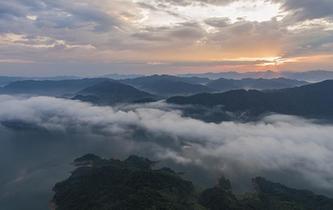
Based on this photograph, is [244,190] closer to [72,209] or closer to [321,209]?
[321,209]

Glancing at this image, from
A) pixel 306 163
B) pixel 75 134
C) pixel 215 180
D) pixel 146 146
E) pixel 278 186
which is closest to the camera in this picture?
pixel 278 186

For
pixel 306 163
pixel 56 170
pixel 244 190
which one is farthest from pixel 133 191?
pixel 306 163

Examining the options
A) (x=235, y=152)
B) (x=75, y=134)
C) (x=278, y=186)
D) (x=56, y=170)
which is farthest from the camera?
(x=75, y=134)

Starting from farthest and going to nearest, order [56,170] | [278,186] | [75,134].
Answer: [75,134] < [56,170] < [278,186]

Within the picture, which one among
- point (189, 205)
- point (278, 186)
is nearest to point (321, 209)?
point (278, 186)

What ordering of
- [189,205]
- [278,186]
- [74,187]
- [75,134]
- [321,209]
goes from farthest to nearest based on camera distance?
1. [75,134]
2. [278,186]
3. [74,187]
4. [321,209]
5. [189,205]

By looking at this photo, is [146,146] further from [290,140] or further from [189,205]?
[189,205]

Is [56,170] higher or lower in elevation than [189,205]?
lower

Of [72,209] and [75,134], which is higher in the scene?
[72,209]

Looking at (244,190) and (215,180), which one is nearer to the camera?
(244,190)
